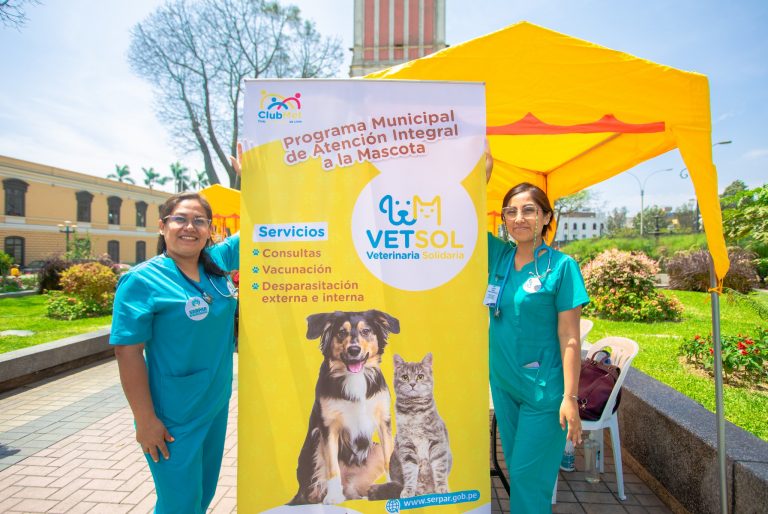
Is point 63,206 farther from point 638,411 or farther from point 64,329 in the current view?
point 638,411

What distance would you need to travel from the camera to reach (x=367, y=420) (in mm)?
1884

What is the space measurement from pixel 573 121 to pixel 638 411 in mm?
2360

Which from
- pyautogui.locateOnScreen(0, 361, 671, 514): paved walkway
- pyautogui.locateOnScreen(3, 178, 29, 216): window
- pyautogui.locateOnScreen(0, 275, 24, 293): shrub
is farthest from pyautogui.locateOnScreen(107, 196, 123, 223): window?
pyautogui.locateOnScreen(0, 361, 671, 514): paved walkway

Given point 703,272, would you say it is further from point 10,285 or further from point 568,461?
point 10,285

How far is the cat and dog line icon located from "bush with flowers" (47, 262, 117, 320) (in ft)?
34.9

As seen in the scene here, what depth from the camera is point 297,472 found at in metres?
1.83

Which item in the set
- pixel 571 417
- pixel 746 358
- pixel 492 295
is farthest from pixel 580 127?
pixel 746 358

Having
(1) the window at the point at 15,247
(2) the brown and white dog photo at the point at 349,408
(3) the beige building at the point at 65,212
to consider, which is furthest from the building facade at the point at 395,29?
(1) the window at the point at 15,247

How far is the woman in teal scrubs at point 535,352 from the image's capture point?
2020 mm

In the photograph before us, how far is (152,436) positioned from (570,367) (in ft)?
6.35

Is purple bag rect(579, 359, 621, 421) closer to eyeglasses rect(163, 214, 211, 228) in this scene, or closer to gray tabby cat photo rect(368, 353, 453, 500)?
gray tabby cat photo rect(368, 353, 453, 500)

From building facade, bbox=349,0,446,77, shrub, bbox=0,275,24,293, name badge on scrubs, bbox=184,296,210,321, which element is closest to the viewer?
name badge on scrubs, bbox=184,296,210,321

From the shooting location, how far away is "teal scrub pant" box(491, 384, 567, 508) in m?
2.02

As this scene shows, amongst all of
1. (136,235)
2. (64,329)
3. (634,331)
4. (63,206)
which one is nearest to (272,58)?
(64,329)
